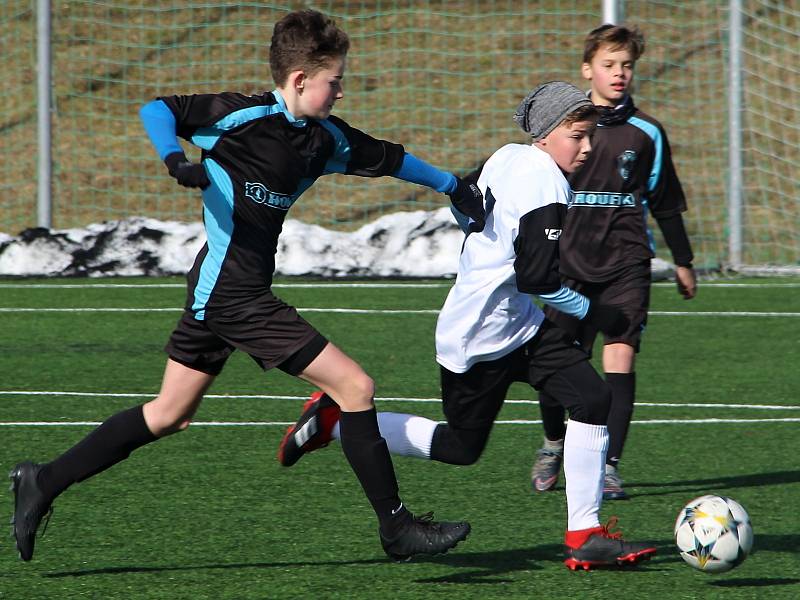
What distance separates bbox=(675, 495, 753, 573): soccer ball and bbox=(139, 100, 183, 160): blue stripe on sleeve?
6.19ft

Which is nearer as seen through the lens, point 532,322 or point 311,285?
point 532,322

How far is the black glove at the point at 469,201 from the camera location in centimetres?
457

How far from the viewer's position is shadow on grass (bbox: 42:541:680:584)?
445 cm

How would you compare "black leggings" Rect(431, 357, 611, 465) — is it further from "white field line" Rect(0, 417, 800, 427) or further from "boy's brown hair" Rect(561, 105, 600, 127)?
"white field line" Rect(0, 417, 800, 427)

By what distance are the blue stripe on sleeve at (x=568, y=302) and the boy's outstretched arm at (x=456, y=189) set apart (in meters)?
0.32

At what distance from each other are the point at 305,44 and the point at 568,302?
113cm

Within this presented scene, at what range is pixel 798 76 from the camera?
15680mm

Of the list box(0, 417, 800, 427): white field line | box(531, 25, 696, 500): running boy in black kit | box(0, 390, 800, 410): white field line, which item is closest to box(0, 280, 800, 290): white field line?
box(0, 390, 800, 410): white field line

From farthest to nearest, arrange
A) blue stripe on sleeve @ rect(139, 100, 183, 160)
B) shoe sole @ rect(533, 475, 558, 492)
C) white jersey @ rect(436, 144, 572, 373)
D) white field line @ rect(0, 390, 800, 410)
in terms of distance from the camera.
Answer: white field line @ rect(0, 390, 800, 410)
shoe sole @ rect(533, 475, 558, 492)
white jersey @ rect(436, 144, 572, 373)
blue stripe on sleeve @ rect(139, 100, 183, 160)

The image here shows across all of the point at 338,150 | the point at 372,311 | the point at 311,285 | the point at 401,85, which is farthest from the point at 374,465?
the point at 401,85

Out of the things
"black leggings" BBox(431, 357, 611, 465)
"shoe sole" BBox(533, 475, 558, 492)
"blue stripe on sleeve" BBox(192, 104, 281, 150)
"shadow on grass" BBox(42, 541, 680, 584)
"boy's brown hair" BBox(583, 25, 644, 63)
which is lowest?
"shoe sole" BBox(533, 475, 558, 492)

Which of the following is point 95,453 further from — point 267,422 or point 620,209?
point 620,209

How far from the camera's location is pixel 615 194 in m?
6.00

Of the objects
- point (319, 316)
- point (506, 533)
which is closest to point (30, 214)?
point (319, 316)
